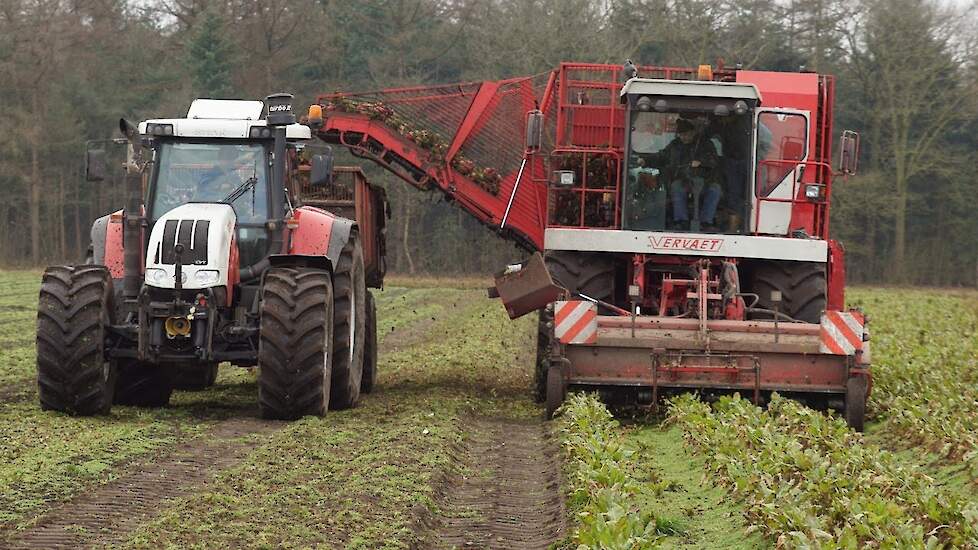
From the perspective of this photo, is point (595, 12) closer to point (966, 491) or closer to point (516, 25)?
point (516, 25)

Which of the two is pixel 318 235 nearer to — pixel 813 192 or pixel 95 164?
pixel 95 164

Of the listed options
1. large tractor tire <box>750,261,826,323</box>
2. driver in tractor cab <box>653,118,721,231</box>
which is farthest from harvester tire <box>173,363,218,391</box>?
large tractor tire <box>750,261,826,323</box>

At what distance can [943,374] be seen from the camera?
14.9 m

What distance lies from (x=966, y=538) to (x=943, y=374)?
8.72m

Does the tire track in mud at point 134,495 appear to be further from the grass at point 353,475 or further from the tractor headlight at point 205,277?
the tractor headlight at point 205,277

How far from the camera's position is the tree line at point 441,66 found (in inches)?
1759

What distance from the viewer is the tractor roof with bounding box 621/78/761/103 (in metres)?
13.3

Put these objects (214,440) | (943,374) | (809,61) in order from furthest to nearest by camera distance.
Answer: (809,61), (943,374), (214,440)

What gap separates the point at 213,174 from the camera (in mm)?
12289

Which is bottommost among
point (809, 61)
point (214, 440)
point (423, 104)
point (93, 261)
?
point (214, 440)

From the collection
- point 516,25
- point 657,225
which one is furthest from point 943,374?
point 516,25

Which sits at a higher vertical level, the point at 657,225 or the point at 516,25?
the point at 516,25

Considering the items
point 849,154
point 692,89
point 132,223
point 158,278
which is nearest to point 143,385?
point 132,223

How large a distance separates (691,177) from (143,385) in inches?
206
